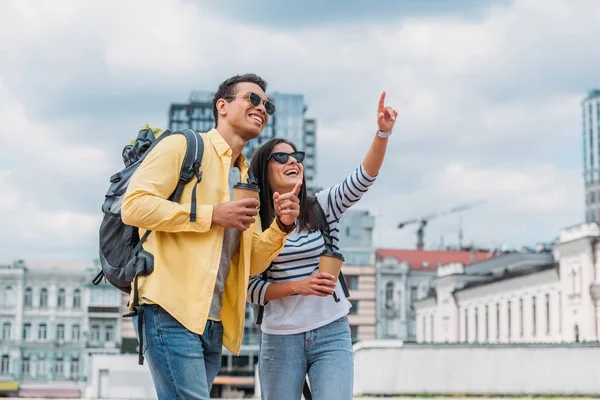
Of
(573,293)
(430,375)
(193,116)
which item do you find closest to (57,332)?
(193,116)

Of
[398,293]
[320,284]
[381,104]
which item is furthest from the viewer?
[398,293]

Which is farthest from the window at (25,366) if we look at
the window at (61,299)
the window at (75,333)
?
the window at (61,299)

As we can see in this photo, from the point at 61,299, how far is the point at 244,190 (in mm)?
95946

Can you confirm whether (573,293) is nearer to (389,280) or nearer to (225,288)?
(389,280)

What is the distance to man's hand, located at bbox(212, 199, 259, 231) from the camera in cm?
451

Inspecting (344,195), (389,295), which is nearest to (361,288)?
(389,295)

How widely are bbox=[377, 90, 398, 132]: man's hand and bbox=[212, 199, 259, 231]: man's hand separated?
124 centimetres

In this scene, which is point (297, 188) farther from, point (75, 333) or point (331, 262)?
point (75, 333)

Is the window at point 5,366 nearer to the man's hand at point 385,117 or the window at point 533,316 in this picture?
the window at point 533,316

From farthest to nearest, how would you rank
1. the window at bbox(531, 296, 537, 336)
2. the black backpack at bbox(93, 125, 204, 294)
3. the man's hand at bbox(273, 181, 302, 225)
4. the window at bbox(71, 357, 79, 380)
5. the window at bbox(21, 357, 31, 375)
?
the window at bbox(21, 357, 31, 375) < the window at bbox(71, 357, 79, 380) < the window at bbox(531, 296, 537, 336) < the man's hand at bbox(273, 181, 302, 225) < the black backpack at bbox(93, 125, 204, 294)

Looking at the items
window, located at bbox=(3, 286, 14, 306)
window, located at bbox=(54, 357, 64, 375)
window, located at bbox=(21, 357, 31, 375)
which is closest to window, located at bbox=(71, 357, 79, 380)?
window, located at bbox=(54, 357, 64, 375)

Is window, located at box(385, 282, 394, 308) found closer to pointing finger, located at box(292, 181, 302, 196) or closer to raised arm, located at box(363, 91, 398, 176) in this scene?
raised arm, located at box(363, 91, 398, 176)

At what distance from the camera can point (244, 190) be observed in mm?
4688

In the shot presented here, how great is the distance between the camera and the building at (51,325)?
97000 millimetres
